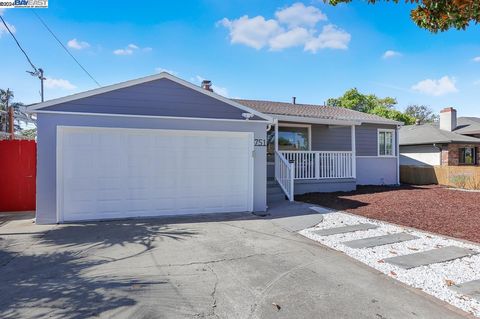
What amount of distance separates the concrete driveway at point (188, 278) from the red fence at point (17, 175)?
2713 mm

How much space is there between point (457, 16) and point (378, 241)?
13.0 ft

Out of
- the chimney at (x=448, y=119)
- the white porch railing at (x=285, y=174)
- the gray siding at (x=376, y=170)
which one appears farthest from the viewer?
the chimney at (x=448, y=119)

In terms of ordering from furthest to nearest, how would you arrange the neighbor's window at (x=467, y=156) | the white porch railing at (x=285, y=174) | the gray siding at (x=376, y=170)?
the neighbor's window at (x=467, y=156) → the gray siding at (x=376, y=170) → the white porch railing at (x=285, y=174)

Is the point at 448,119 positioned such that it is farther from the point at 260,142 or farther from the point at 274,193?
the point at 260,142

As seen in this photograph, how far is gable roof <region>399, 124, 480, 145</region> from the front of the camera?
18453 millimetres

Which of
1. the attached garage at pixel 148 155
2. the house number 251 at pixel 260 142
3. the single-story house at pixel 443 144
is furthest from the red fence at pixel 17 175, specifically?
the single-story house at pixel 443 144

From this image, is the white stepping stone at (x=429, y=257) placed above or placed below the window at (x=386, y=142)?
below

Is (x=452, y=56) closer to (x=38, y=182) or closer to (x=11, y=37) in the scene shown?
(x=38, y=182)

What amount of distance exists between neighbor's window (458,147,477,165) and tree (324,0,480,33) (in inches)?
767

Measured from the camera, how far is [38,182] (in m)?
6.62

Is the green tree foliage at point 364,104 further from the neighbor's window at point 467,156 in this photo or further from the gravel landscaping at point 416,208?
the gravel landscaping at point 416,208

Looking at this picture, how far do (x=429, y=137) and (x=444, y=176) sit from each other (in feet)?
16.5

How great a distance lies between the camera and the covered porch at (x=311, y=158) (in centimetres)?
1064

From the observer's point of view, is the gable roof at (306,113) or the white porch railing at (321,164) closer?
the white porch railing at (321,164)
